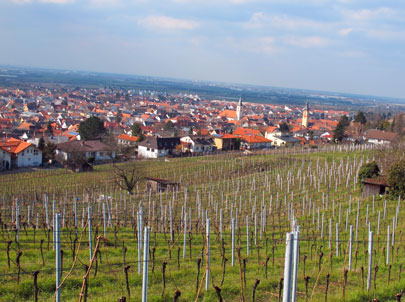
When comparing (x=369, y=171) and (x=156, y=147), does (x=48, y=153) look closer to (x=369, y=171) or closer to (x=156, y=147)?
(x=156, y=147)

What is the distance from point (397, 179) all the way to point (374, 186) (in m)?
1.34

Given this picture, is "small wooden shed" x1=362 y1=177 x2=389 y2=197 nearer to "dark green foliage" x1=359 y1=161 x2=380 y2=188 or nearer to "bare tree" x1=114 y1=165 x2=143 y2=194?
"dark green foliage" x1=359 y1=161 x2=380 y2=188

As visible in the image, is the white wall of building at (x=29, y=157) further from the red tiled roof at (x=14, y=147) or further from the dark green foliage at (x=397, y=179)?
the dark green foliage at (x=397, y=179)

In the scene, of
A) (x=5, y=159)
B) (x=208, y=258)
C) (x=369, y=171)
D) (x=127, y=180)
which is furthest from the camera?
(x=5, y=159)

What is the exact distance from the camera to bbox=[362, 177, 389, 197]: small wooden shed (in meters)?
17.0

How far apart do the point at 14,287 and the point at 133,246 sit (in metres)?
3.90

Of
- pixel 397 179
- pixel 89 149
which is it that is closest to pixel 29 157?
pixel 89 149

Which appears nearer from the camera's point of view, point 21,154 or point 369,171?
point 369,171

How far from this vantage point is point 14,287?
5.51 metres

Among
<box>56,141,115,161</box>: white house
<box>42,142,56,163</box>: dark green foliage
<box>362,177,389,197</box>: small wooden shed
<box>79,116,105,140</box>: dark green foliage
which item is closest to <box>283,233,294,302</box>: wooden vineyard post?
<box>362,177,389,197</box>: small wooden shed

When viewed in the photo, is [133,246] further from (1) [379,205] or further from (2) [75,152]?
(2) [75,152]

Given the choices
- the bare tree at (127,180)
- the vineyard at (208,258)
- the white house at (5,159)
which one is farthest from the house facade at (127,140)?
the vineyard at (208,258)

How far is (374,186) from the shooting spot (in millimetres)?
17266

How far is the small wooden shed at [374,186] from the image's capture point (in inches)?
671
